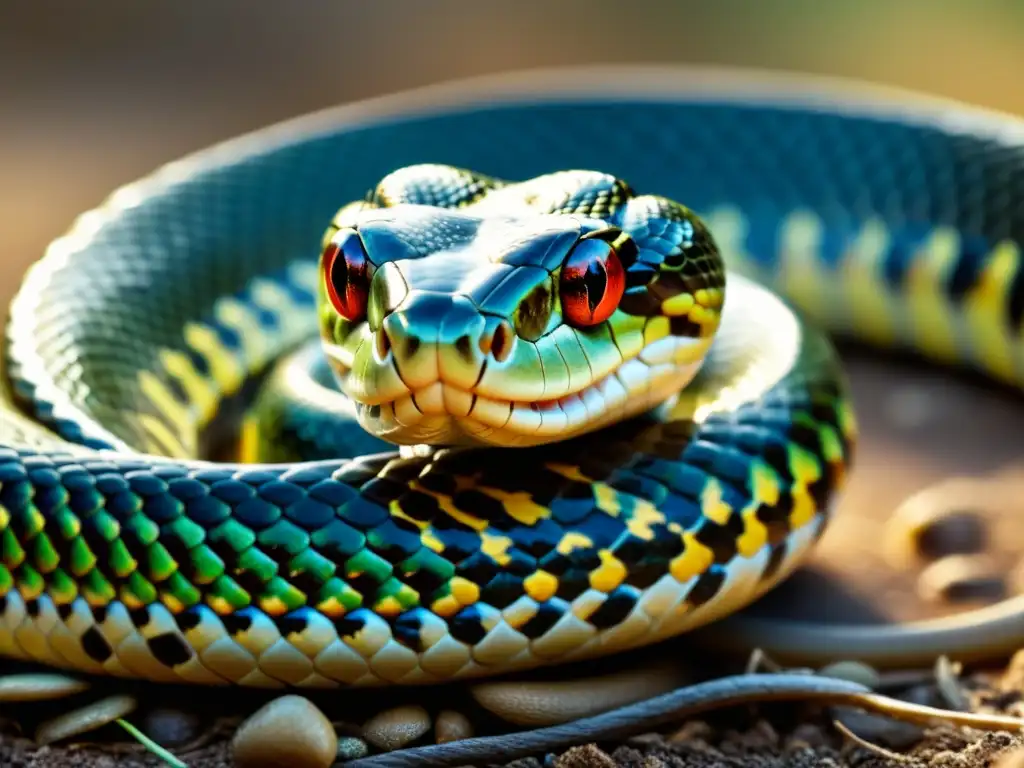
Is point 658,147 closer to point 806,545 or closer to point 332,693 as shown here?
point 806,545

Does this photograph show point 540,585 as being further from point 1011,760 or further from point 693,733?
point 1011,760

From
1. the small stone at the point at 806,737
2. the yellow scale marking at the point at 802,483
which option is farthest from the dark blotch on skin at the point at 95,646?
the yellow scale marking at the point at 802,483

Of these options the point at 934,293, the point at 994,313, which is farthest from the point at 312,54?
the point at 994,313

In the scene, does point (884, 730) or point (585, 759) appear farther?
point (884, 730)

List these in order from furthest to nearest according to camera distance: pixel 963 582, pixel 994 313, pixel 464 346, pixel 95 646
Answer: pixel 994 313, pixel 963 582, pixel 95 646, pixel 464 346

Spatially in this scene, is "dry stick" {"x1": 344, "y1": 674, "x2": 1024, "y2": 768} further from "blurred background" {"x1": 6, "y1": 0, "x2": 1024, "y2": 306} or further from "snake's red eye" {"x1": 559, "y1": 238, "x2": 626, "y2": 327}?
"blurred background" {"x1": 6, "y1": 0, "x2": 1024, "y2": 306}

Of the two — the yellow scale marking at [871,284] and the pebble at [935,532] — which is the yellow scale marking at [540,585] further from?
the yellow scale marking at [871,284]

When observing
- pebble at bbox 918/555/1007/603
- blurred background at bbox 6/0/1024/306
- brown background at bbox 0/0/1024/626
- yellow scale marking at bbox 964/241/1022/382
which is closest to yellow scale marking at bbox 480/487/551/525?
pebble at bbox 918/555/1007/603
